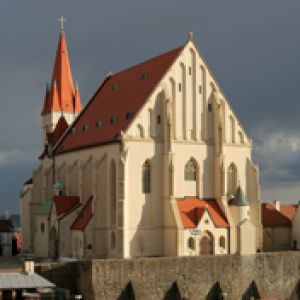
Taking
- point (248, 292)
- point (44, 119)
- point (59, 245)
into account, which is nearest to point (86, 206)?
point (59, 245)

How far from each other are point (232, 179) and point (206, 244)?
9609 mm

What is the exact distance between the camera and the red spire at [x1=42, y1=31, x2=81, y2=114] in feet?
334

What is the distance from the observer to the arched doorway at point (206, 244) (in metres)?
73.2

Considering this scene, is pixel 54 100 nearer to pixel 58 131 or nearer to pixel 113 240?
pixel 58 131

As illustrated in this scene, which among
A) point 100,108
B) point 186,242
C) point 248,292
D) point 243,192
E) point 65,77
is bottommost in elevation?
point 248,292

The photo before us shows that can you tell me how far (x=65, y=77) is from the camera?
4060 inches

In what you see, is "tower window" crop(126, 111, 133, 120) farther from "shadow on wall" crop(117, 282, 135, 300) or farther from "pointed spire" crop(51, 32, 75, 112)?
"pointed spire" crop(51, 32, 75, 112)

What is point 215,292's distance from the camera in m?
66.9

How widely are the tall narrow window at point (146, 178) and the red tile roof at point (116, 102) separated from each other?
4511mm

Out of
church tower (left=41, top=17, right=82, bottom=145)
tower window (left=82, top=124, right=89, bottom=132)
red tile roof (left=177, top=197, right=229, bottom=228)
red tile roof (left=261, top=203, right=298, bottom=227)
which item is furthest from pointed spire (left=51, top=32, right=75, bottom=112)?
red tile roof (left=261, top=203, right=298, bottom=227)

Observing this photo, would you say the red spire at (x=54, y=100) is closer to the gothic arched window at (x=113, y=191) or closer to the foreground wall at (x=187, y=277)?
the gothic arched window at (x=113, y=191)

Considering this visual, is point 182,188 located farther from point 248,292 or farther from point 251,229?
point 248,292

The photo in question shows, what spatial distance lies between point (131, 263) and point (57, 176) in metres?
29.2


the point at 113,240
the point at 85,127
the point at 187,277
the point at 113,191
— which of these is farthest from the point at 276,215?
the point at 85,127
